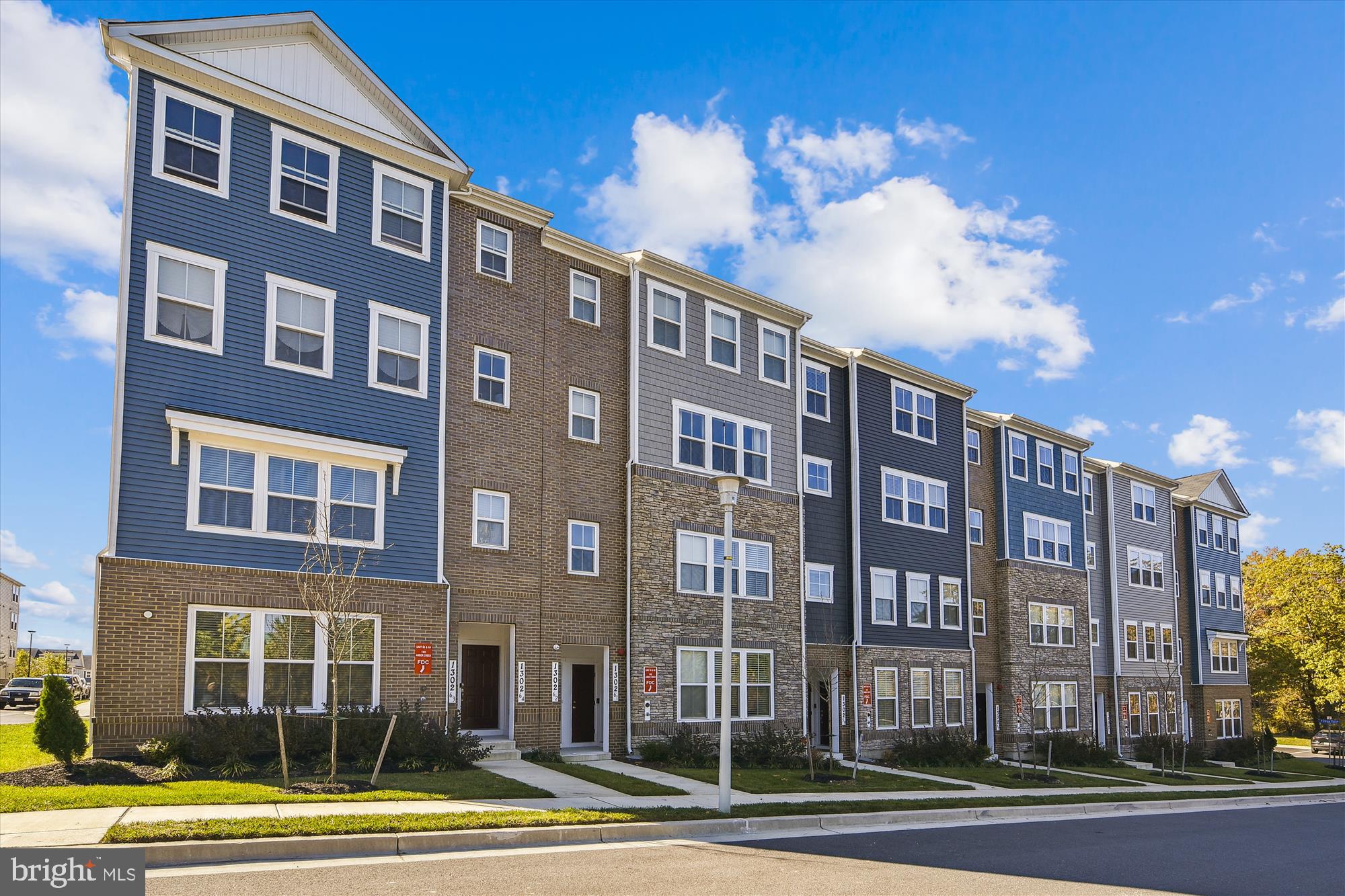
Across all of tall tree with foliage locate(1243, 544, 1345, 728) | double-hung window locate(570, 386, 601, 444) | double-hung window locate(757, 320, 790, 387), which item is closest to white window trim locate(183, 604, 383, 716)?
double-hung window locate(570, 386, 601, 444)

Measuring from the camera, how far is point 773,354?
104 ft

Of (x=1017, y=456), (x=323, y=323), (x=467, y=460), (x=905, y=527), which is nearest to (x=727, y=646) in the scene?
(x=467, y=460)

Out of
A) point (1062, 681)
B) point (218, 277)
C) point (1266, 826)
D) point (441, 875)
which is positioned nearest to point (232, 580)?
point (218, 277)

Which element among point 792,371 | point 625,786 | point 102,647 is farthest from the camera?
point 792,371

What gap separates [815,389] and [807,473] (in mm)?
2618

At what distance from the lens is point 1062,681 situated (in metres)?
41.3

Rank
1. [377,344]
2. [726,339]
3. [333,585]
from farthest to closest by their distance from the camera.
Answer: [726,339] → [377,344] → [333,585]

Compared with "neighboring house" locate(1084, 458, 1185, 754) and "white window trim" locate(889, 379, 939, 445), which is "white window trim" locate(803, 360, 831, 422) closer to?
"white window trim" locate(889, 379, 939, 445)

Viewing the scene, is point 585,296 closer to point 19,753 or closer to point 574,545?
point 574,545

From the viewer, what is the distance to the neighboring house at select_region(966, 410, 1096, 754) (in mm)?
39375

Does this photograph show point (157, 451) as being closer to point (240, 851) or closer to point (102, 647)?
point (102, 647)

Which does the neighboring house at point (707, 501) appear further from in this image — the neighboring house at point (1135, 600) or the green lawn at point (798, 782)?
the neighboring house at point (1135, 600)

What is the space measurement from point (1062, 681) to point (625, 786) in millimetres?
26551

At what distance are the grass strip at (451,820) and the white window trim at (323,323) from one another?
976cm
